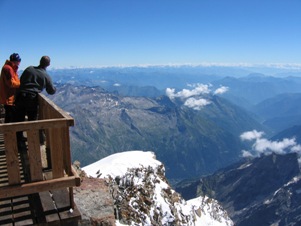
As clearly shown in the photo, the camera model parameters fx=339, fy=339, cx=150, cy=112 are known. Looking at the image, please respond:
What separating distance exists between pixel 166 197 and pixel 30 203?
2152 centimetres

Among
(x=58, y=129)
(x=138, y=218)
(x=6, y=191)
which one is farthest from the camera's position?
(x=138, y=218)

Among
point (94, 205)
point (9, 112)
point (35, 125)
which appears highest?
point (35, 125)

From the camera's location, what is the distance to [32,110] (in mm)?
12961

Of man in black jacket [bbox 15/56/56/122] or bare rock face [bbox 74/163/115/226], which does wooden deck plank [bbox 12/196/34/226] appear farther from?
man in black jacket [bbox 15/56/56/122]

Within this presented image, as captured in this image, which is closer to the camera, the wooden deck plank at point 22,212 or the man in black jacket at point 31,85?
the wooden deck plank at point 22,212

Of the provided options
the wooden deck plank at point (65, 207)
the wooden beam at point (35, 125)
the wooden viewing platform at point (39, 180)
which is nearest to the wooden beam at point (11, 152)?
the wooden viewing platform at point (39, 180)

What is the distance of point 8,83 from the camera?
1289cm

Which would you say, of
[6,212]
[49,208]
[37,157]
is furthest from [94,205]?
[37,157]

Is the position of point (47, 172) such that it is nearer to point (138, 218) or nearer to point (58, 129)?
point (58, 129)

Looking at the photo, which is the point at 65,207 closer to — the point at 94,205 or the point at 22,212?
the point at 22,212

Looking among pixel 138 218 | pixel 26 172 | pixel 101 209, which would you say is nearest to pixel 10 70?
pixel 26 172

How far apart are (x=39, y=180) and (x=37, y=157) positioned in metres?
0.69

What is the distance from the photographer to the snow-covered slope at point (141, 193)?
23.8m

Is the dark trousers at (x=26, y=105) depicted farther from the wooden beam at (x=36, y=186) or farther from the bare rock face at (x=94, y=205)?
the wooden beam at (x=36, y=186)
